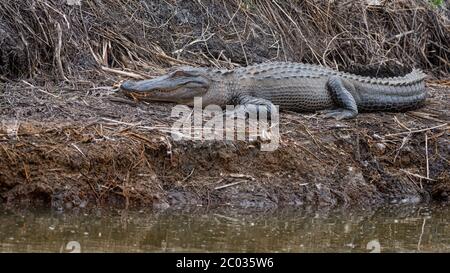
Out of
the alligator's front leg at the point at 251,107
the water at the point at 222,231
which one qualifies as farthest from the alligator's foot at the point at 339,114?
the water at the point at 222,231

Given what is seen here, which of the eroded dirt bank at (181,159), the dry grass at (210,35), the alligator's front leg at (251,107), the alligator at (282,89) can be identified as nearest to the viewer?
the eroded dirt bank at (181,159)

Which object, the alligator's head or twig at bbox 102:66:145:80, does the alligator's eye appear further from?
twig at bbox 102:66:145:80

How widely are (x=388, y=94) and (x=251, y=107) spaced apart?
1.64 metres

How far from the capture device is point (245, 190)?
8.02 m

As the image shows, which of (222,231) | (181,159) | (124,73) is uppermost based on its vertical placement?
(124,73)

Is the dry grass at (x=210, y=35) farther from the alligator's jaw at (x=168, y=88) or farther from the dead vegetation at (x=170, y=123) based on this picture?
the alligator's jaw at (x=168, y=88)

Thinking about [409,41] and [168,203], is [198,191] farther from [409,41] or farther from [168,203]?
[409,41]

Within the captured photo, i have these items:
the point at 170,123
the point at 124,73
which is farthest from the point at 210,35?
the point at 170,123

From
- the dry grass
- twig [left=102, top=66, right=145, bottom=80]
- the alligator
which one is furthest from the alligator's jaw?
the dry grass

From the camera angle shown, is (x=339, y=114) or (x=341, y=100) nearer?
(x=339, y=114)

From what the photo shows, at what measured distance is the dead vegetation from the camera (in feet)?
25.1

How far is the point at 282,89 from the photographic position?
31.1ft

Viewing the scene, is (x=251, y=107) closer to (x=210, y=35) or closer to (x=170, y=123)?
(x=170, y=123)

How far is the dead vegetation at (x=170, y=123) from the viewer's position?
25.1 ft
